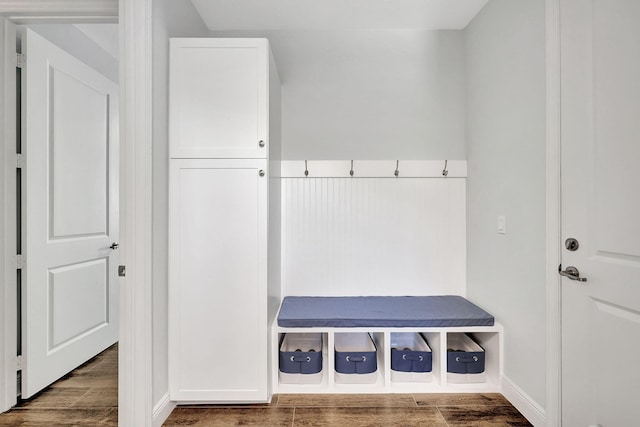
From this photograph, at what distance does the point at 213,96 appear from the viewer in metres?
1.80

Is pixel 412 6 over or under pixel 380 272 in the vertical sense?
over

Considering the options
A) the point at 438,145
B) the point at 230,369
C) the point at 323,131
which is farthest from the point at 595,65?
the point at 230,369

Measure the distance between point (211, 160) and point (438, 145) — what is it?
1.68m

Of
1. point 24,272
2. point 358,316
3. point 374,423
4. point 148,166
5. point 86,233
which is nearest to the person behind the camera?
point 148,166

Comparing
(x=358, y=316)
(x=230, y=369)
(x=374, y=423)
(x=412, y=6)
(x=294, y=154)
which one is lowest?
(x=374, y=423)

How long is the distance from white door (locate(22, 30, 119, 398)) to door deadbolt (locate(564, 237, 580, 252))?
2.82m

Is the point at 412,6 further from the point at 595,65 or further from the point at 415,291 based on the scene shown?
the point at 415,291

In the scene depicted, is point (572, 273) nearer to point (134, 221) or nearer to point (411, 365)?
point (411, 365)

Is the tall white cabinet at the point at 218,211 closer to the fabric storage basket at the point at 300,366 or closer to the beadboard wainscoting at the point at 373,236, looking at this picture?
the fabric storage basket at the point at 300,366

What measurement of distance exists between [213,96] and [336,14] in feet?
3.65

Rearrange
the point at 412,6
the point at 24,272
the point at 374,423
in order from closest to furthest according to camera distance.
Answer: the point at 374,423, the point at 24,272, the point at 412,6

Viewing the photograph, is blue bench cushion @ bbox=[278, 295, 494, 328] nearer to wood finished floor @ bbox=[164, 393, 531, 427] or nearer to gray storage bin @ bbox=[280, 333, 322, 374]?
gray storage bin @ bbox=[280, 333, 322, 374]

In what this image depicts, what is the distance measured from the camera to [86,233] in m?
2.32

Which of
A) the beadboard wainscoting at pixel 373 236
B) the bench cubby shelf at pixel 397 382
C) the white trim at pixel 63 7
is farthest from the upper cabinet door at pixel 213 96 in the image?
the bench cubby shelf at pixel 397 382
